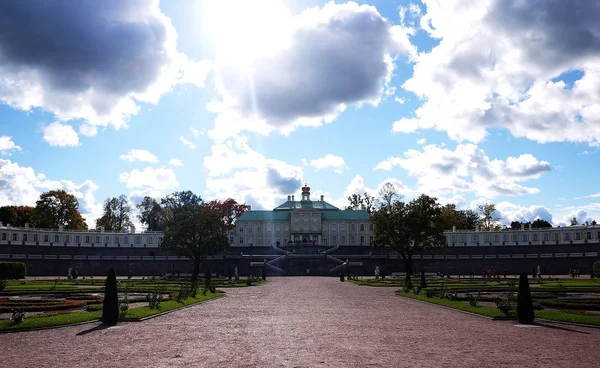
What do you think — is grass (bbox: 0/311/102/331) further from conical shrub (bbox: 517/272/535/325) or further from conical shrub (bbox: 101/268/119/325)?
conical shrub (bbox: 517/272/535/325)

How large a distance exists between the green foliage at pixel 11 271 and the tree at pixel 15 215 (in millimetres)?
61177

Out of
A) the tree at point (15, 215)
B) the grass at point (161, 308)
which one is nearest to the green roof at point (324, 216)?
the tree at point (15, 215)

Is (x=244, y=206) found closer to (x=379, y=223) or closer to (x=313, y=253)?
(x=313, y=253)

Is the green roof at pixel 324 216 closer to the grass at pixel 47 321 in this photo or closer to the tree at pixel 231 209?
the tree at pixel 231 209

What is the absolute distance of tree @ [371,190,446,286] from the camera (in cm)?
6266

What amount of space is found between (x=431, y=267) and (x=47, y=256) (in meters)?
78.7

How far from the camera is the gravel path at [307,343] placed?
53.2ft

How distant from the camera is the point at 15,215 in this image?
13612 centimetres

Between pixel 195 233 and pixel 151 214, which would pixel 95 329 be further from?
pixel 151 214

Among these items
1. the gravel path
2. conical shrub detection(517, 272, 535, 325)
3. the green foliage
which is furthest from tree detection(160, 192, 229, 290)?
conical shrub detection(517, 272, 535, 325)

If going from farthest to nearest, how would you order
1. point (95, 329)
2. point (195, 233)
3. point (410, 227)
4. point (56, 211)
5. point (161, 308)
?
point (56, 211) < point (195, 233) < point (410, 227) < point (161, 308) < point (95, 329)

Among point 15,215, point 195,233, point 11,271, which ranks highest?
point 15,215

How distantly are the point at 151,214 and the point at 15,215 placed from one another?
1264 inches

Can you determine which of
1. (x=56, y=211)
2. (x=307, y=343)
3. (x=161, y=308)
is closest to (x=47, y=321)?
(x=161, y=308)
